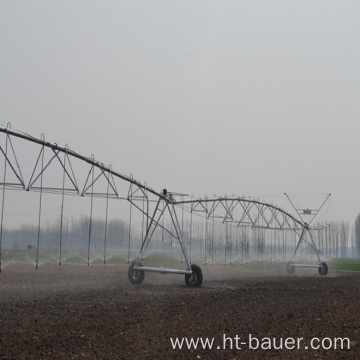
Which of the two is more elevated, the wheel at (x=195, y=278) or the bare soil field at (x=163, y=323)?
the wheel at (x=195, y=278)

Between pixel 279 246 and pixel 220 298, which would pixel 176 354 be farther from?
pixel 279 246

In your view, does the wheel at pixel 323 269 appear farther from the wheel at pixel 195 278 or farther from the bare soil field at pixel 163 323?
the bare soil field at pixel 163 323

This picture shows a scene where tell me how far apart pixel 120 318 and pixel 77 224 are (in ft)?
95.0

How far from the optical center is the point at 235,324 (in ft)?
42.5

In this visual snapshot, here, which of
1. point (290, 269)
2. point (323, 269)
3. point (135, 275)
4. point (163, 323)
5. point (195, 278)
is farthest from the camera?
point (290, 269)

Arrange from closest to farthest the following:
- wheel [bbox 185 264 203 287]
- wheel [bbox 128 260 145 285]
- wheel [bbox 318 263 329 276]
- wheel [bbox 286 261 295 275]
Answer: wheel [bbox 185 264 203 287] → wheel [bbox 128 260 145 285] → wheel [bbox 318 263 329 276] → wheel [bbox 286 261 295 275]

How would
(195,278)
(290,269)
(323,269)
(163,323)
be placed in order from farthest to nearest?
(290,269), (323,269), (195,278), (163,323)

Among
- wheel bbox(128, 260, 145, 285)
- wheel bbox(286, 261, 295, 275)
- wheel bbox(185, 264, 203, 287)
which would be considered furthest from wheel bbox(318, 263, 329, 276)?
wheel bbox(128, 260, 145, 285)

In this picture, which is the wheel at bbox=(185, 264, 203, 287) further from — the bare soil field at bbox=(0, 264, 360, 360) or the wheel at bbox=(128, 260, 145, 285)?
the bare soil field at bbox=(0, 264, 360, 360)

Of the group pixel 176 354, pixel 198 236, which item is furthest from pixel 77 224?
pixel 176 354

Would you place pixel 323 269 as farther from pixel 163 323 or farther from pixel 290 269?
pixel 163 323

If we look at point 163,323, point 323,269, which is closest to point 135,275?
point 163,323

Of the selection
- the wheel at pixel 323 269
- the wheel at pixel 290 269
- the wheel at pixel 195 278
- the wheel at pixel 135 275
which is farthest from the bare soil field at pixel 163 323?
the wheel at pixel 290 269

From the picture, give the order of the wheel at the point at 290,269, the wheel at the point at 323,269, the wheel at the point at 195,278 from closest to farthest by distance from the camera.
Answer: the wheel at the point at 195,278 < the wheel at the point at 323,269 < the wheel at the point at 290,269
